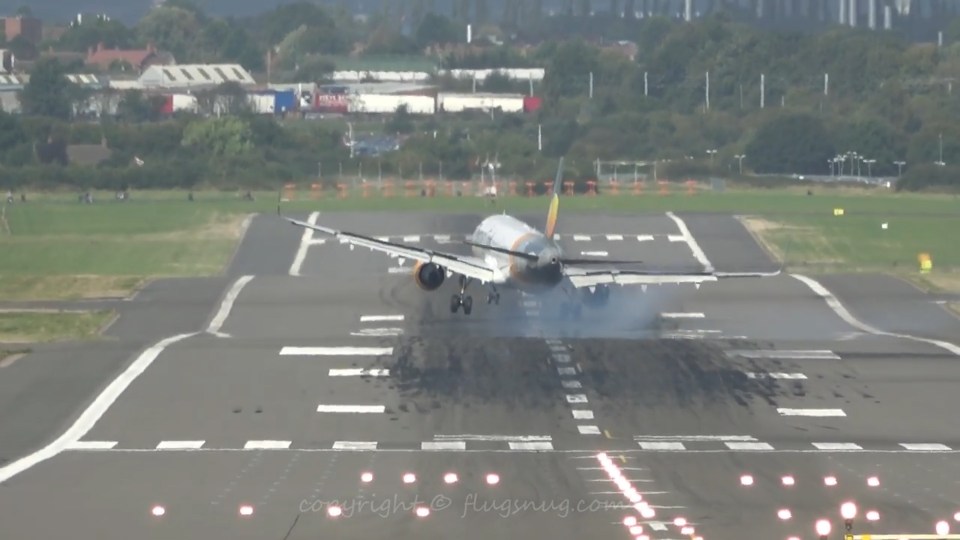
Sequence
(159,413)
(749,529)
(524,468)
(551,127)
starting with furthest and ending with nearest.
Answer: (551,127) → (159,413) → (524,468) → (749,529)

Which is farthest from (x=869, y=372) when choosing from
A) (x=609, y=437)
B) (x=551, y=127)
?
(x=551, y=127)

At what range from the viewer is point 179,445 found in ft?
152

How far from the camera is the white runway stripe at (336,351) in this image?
60812 millimetres

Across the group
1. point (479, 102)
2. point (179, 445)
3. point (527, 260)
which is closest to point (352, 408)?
point (179, 445)

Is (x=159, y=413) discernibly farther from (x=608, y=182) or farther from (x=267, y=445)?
(x=608, y=182)

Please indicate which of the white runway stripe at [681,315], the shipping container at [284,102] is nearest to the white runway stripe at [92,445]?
the white runway stripe at [681,315]

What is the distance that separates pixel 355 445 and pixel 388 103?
129 m

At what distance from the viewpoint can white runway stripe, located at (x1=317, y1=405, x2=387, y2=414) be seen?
51.3 m

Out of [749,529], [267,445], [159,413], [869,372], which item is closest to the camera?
[749,529]

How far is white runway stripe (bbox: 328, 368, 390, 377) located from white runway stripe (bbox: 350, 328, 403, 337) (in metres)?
7.63

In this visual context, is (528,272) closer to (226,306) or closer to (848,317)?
(848,317)

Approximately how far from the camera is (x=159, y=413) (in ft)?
166

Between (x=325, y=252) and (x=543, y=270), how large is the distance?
86.7 ft

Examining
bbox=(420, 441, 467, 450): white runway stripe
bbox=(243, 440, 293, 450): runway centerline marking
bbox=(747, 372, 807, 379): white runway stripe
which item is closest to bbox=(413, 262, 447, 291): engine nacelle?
bbox=(747, 372, 807, 379): white runway stripe
